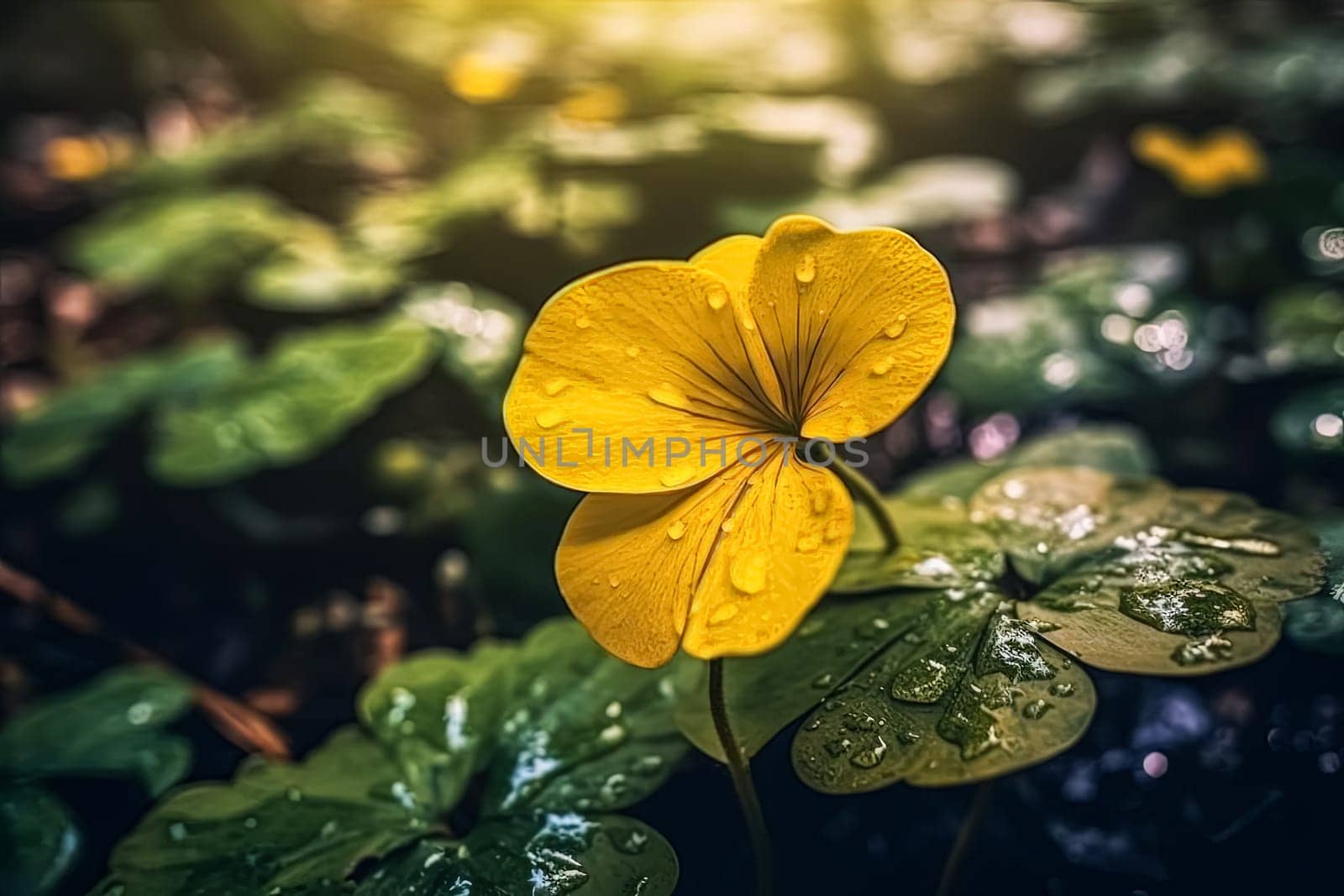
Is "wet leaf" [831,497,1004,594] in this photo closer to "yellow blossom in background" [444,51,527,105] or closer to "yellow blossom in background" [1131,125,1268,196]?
"yellow blossom in background" [1131,125,1268,196]

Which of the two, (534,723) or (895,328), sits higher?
(895,328)

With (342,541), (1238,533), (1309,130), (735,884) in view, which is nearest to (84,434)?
(342,541)

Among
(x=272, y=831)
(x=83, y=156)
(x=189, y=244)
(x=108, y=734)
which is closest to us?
(x=272, y=831)

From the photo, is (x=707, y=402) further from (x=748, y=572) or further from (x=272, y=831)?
(x=272, y=831)

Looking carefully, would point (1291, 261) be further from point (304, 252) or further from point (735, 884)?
point (304, 252)

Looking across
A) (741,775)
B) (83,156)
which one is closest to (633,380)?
(741,775)

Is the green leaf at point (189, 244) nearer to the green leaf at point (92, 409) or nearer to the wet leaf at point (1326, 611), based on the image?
the green leaf at point (92, 409)

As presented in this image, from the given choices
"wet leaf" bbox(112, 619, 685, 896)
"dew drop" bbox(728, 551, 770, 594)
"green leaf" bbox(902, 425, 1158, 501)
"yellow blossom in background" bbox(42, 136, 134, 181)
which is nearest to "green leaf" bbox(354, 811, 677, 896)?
"wet leaf" bbox(112, 619, 685, 896)
